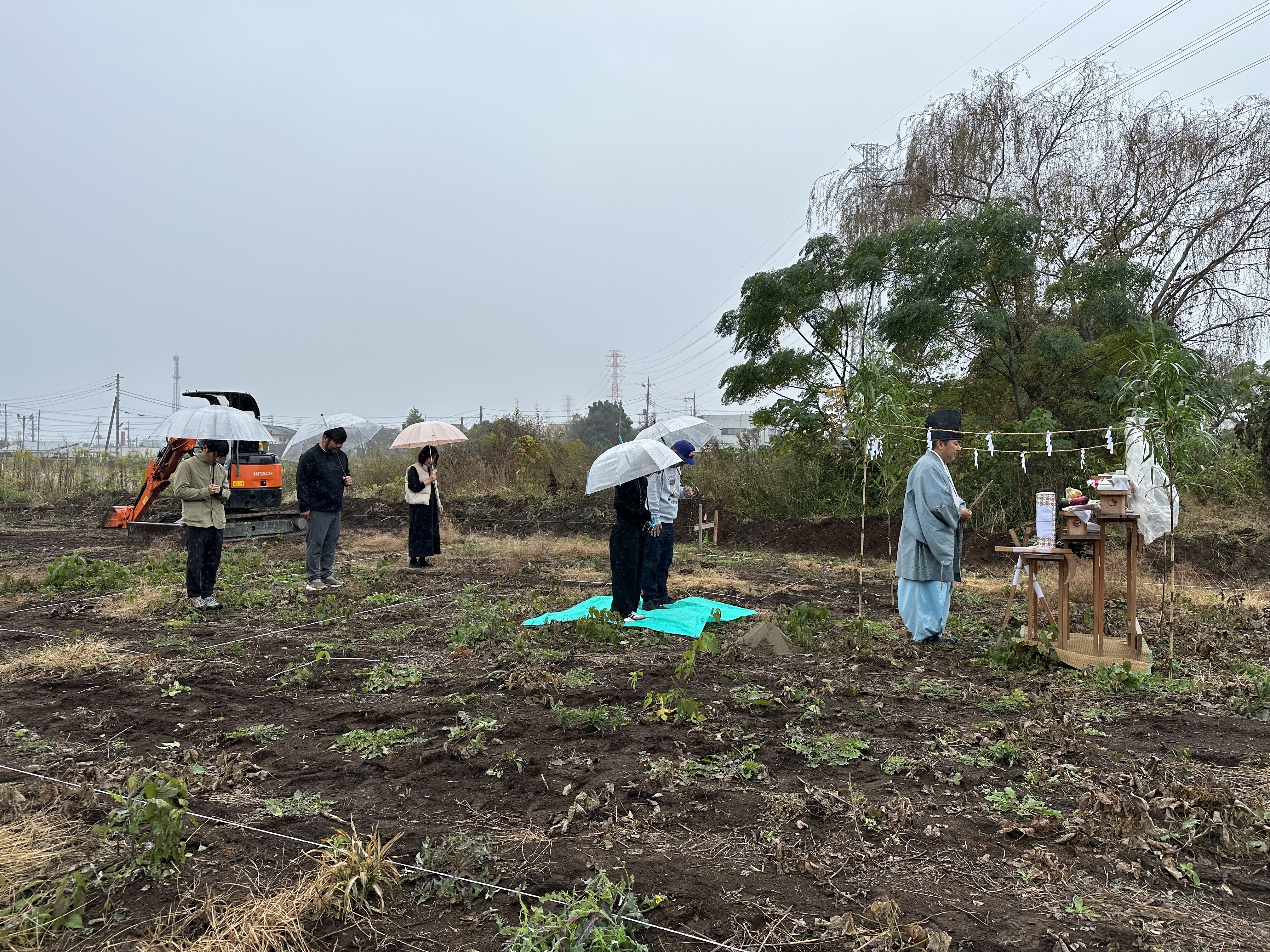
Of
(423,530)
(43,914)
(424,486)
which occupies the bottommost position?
(43,914)

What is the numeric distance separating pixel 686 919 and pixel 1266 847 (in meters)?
2.21

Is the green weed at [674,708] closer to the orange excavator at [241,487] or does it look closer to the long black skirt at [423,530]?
the long black skirt at [423,530]

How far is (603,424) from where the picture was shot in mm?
39031

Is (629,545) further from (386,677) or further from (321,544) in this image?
(321,544)

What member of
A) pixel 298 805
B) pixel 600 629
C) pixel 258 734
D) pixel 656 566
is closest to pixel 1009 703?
pixel 600 629

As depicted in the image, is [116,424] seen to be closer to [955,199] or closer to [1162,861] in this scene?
[955,199]

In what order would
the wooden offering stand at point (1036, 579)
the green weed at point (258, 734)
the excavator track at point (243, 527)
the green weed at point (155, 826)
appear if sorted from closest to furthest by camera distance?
the green weed at point (155, 826)
the green weed at point (258, 734)
the wooden offering stand at point (1036, 579)
the excavator track at point (243, 527)

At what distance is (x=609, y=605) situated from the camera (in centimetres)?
867

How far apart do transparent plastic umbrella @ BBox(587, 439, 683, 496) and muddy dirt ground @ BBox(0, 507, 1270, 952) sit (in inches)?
49.1

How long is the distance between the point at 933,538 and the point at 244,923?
18.9 feet

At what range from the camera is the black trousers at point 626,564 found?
7887 mm

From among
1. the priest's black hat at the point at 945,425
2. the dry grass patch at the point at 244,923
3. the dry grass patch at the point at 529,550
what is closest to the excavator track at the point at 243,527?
the dry grass patch at the point at 529,550

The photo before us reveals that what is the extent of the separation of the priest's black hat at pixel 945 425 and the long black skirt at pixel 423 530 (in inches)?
253

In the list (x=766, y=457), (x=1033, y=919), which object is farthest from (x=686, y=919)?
(x=766, y=457)
